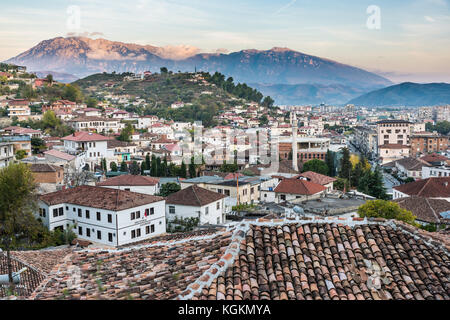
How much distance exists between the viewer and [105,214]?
1467 cm

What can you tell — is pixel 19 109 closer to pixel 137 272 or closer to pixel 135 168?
pixel 135 168

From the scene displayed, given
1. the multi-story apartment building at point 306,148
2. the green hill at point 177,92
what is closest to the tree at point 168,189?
the multi-story apartment building at point 306,148

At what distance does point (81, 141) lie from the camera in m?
30.9

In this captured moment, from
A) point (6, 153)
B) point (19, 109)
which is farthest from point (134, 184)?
point (19, 109)

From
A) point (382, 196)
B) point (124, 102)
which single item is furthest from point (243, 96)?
point (382, 196)

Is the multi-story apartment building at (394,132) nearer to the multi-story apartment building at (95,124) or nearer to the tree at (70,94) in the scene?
the multi-story apartment building at (95,124)

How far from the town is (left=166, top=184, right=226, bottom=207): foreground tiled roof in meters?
0.07

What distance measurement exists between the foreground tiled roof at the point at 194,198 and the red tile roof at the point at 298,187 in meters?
4.93

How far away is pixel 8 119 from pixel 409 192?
33.6 meters

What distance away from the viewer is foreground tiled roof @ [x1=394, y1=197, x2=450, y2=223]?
1680 centimetres

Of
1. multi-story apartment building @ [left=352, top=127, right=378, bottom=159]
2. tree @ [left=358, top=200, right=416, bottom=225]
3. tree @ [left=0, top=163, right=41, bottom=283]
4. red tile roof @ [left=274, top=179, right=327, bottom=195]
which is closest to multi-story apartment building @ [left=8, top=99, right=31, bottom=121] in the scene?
red tile roof @ [left=274, top=179, right=327, bottom=195]

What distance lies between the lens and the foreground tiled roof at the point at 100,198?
1490cm

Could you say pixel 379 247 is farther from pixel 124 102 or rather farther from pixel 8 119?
pixel 124 102

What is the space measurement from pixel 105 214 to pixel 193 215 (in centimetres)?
383
